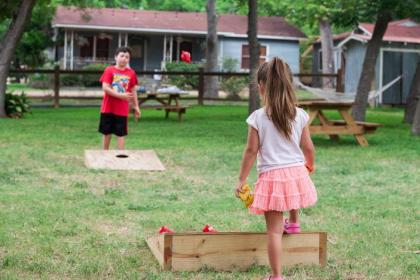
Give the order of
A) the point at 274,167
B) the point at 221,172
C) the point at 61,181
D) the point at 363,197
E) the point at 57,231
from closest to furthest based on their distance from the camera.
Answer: the point at 274,167 → the point at 57,231 → the point at 363,197 → the point at 61,181 → the point at 221,172

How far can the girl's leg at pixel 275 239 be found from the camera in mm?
4262

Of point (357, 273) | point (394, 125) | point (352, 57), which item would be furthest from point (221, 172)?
point (352, 57)

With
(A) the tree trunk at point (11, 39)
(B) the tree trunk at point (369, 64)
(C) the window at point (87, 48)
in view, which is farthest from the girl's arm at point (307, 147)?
(C) the window at point (87, 48)

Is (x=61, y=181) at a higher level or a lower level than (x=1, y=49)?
lower

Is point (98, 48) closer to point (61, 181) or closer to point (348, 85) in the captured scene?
point (348, 85)

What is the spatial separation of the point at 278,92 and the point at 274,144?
1.00 feet

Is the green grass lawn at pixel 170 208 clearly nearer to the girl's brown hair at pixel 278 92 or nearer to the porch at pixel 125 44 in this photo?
the girl's brown hair at pixel 278 92

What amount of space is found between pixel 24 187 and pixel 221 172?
2.43 m

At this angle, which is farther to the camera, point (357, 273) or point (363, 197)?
point (363, 197)

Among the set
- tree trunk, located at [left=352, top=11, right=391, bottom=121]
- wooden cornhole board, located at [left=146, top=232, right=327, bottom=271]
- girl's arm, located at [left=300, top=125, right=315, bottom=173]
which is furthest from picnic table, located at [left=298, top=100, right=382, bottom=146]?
girl's arm, located at [left=300, top=125, right=315, bottom=173]

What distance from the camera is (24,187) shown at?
7535mm

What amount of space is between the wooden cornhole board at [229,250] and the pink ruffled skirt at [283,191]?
0.37 metres

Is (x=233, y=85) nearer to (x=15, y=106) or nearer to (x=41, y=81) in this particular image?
(x=41, y=81)

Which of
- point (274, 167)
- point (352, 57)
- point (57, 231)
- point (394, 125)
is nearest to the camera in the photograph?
point (274, 167)
